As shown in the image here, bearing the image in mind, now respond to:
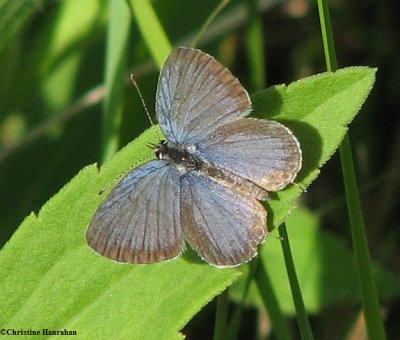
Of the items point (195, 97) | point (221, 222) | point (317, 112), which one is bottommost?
point (221, 222)

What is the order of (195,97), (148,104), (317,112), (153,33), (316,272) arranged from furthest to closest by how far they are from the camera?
(148,104) → (316,272) → (153,33) → (195,97) → (317,112)

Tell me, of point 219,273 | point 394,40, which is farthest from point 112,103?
point 394,40

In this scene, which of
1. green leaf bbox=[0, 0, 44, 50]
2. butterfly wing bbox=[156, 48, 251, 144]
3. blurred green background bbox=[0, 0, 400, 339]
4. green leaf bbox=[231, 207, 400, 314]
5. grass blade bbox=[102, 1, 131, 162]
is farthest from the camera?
blurred green background bbox=[0, 0, 400, 339]

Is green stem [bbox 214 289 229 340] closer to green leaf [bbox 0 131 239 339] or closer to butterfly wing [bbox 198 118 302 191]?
green leaf [bbox 0 131 239 339]

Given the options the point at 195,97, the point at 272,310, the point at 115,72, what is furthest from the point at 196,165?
the point at 115,72

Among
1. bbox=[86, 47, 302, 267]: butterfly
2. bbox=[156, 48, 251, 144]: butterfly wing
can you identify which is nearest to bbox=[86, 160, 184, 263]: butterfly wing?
bbox=[86, 47, 302, 267]: butterfly

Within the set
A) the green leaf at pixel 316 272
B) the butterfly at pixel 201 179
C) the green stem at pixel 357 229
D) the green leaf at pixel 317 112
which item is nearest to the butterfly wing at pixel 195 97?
the butterfly at pixel 201 179

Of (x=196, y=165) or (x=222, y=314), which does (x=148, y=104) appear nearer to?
(x=196, y=165)
